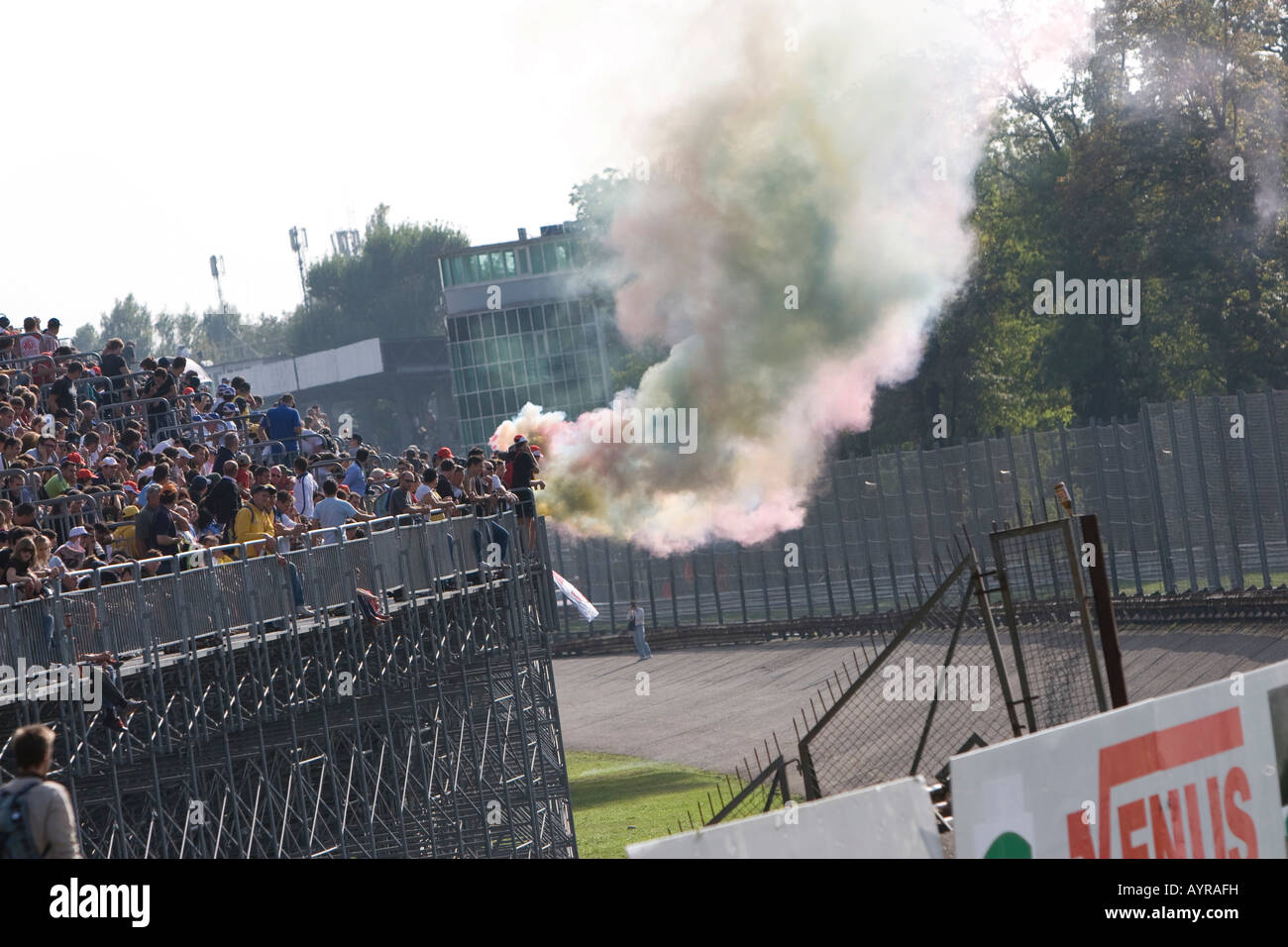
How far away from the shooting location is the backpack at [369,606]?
2139cm

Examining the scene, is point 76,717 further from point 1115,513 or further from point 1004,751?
point 1115,513

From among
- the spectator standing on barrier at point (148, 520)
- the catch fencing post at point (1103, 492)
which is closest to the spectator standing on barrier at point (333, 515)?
the spectator standing on barrier at point (148, 520)

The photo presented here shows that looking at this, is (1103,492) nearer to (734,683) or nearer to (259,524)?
(734,683)

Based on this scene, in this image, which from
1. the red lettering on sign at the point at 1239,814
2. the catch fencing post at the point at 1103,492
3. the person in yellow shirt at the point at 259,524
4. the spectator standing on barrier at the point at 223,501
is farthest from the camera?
the catch fencing post at the point at 1103,492

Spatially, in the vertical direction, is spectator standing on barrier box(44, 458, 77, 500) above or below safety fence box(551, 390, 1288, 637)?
above

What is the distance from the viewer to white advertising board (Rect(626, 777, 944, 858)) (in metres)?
5.98

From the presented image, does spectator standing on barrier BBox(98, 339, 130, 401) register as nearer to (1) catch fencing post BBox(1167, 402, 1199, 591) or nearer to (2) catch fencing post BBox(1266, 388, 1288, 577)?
(1) catch fencing post BBox(1167, 402, 1199, 591)

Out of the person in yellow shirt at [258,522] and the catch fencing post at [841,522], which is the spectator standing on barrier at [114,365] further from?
the catch fencing post at [841,522]

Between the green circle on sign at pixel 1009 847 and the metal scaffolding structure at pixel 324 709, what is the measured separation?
10.7m

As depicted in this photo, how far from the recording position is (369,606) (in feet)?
70.9

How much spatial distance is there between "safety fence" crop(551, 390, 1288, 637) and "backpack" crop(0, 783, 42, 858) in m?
17.1

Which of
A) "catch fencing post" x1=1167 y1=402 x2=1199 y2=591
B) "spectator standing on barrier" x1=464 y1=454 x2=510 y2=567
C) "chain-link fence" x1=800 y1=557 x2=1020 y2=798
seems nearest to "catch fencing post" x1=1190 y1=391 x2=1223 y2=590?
"catch fencing post" x1=1167 y1=402 x2=1199 y2=591
